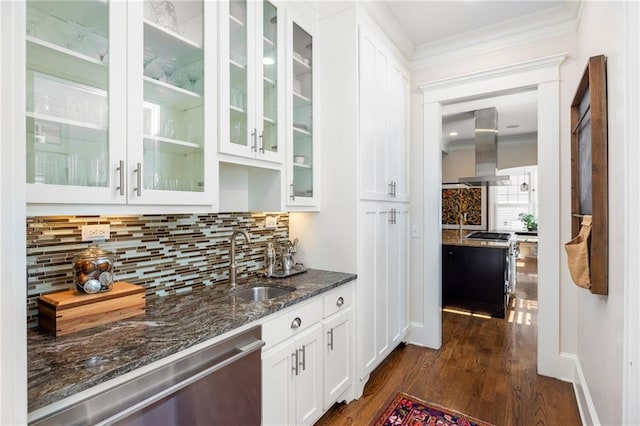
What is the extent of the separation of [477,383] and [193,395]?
7.09 ft

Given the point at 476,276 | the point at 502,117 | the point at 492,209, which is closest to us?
the point at 476,276

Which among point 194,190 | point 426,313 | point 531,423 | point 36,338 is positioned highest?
point 194,190

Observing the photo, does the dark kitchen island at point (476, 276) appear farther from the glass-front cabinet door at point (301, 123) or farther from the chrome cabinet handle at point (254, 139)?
the chrome cabinet handle at point (254, 139)

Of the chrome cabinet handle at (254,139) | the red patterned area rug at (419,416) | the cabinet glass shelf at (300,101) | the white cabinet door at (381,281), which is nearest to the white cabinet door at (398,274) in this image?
the white cabinet door at (381,281)

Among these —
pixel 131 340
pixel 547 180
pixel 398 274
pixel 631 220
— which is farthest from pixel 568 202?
pixel 131 340

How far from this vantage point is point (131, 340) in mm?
1146

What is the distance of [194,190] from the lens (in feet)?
5.03

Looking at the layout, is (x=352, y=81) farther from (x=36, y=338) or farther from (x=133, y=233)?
(x=36, y=338)

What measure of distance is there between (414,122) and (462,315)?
249cm

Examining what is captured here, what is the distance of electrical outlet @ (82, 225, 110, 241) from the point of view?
4.70ft

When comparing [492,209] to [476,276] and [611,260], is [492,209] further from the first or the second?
[611,260]

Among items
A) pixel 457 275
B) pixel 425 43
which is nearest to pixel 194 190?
pixel 425 43

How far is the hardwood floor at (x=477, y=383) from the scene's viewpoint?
6.81 ft

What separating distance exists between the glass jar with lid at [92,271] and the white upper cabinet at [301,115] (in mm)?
1020
